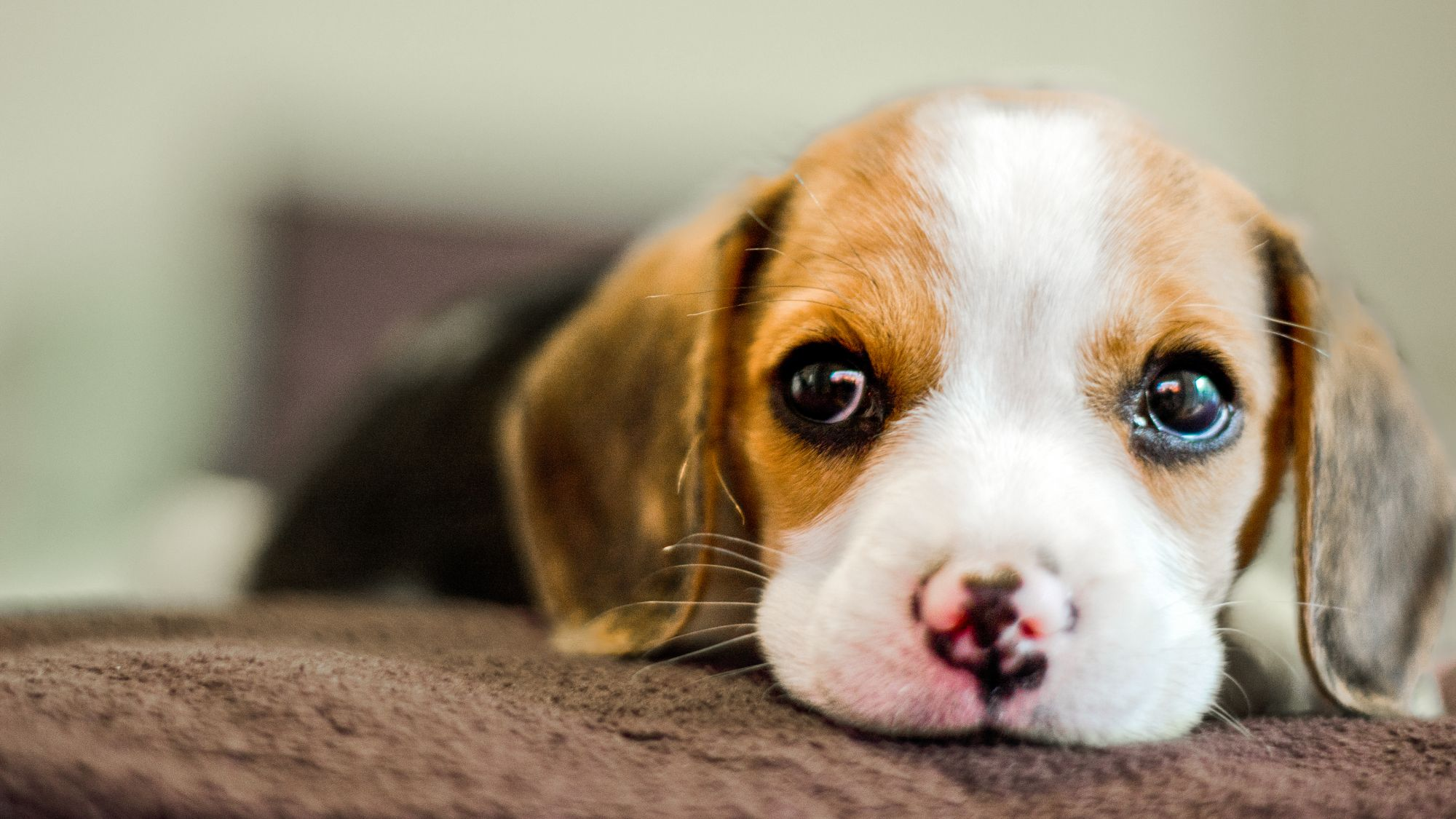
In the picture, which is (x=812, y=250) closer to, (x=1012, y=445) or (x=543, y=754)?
(x=1012, y=445)

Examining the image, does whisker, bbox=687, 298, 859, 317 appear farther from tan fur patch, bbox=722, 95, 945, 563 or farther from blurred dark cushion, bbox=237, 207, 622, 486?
blurred dark cushion, bbox=237, 207, 622, 486

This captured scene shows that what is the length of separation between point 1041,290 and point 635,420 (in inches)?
27.9

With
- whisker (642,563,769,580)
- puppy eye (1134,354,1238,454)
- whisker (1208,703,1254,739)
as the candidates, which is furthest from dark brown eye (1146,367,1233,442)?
whisker (642,563,769,580)

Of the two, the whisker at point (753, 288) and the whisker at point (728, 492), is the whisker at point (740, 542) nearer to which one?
the whisker at point (728, 492)

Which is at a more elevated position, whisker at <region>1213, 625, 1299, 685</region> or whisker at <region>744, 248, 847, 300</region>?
Answer: whisker at <region>744, 248, 847, 300</region>

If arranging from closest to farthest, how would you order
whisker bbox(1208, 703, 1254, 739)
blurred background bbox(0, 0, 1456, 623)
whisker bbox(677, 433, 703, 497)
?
whisker bbox(1208, 703, 1254, 739)
whisker bbox(677, 433, 703, 497)
blurred background bbox(0, 0, 1456, 623)

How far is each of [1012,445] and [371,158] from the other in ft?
14.7

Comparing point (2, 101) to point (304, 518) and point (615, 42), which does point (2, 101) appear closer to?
point (615, 42)

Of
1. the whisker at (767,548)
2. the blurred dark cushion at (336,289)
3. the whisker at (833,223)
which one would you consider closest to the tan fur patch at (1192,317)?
the whisker at (833,223)

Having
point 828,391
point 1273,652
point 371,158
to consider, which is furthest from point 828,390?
point 371,158

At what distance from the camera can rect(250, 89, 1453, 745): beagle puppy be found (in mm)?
1280

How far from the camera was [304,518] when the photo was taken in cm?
286

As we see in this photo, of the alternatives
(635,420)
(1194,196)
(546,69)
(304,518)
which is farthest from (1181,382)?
(546,69)

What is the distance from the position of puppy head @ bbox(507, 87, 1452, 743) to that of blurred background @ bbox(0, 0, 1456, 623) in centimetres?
310
